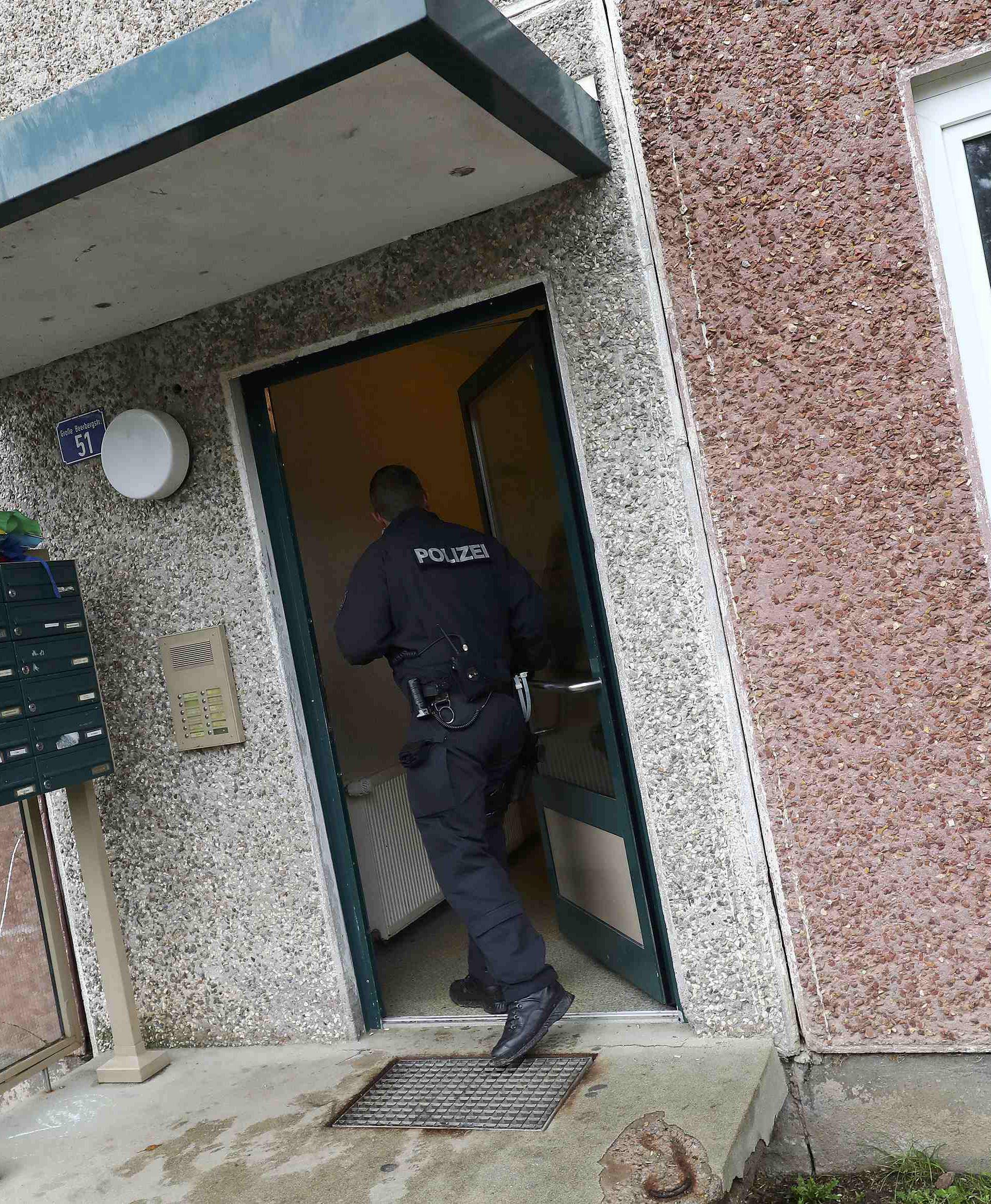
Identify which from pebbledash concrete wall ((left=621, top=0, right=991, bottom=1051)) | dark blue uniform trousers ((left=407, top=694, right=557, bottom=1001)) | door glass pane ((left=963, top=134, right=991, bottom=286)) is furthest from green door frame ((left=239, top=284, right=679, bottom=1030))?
door glass pane ((left=963, top=134, right=991, bottom=286))

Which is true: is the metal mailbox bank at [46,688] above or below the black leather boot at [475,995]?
above

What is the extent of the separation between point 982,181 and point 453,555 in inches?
71.5

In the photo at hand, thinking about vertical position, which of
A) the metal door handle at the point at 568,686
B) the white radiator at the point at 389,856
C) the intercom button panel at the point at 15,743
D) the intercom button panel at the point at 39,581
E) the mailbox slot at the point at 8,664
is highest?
the intercom button panel at the point at 39,581

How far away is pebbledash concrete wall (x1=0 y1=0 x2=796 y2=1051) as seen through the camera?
2.81 m

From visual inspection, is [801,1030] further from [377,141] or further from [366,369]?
[366,369]

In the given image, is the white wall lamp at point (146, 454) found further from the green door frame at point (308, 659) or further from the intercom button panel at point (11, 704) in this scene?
the intercom button panel at point (11, 704)

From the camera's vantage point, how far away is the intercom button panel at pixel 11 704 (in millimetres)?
3072

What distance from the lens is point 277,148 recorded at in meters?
2.31

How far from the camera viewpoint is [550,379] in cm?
316

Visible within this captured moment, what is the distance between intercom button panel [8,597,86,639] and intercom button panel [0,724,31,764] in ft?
0.93

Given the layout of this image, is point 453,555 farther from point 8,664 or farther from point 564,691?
point 8,664

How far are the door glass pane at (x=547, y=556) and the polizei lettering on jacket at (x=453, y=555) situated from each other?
10.6 inches

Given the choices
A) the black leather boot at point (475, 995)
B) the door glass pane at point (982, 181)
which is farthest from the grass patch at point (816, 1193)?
the door glass pane at point (982, 181)

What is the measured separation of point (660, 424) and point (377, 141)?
1.04m
